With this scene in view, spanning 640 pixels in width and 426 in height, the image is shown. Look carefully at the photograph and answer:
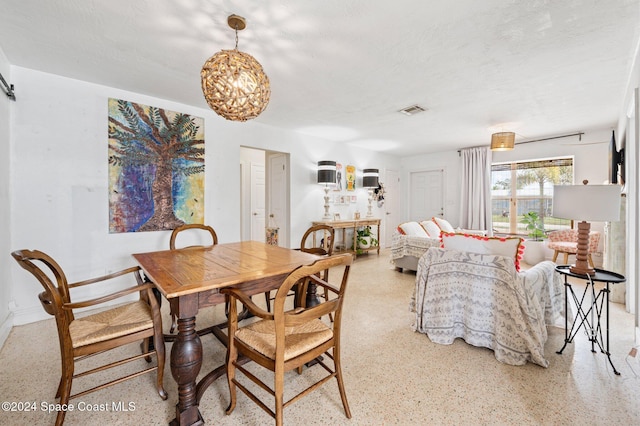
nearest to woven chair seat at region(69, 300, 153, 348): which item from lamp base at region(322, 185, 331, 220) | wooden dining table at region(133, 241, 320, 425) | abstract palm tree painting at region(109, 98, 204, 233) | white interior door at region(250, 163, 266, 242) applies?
wooden dining table at region(133, 241, 320, 425)

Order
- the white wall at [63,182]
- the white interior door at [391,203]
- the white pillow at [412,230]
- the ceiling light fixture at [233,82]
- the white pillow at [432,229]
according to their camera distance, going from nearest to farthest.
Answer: the ceiling light fixture at [233,82], the white wall at [63,182], the white pillow at [412,230], the white pillow at [432,229], the white interior door at [391,203]

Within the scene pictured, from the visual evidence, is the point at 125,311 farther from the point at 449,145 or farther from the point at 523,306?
the point at 449,145

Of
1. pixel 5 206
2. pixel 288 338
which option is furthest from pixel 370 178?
pixel 5 206

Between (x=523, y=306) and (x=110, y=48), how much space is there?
3.80m

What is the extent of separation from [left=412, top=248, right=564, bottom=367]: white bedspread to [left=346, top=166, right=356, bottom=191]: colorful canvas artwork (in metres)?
3.61

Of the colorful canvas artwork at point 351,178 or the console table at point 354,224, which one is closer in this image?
the console table at point 354,224

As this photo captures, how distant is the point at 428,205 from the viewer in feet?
22.5

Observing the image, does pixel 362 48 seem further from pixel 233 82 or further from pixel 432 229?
pixel 432 229

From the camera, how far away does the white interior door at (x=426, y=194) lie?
6664 mm

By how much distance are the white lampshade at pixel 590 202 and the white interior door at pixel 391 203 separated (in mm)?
4731

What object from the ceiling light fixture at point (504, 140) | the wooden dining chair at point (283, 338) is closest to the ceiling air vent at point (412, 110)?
the ceiling light fixture at point (504, 140)

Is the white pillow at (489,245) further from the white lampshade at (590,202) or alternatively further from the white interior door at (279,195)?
the white interior door at (279,195)

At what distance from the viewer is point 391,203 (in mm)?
6992

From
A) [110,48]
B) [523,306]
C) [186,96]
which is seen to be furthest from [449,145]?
[110,48]
